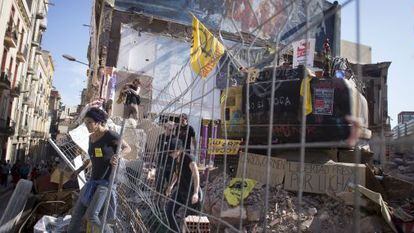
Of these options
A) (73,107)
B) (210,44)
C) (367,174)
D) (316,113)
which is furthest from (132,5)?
(73,107)

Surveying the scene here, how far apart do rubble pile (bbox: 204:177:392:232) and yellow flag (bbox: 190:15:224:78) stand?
7.55ft

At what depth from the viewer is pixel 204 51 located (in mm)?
3191

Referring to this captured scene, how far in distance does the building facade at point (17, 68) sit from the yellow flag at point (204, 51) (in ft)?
64.9

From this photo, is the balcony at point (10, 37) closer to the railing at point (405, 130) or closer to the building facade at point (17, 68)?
the building facade at point (17, 68)

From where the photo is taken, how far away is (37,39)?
31609 mm

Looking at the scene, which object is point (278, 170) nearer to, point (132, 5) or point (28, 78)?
point (132, 5)

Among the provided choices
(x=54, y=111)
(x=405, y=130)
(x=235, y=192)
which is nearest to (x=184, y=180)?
(x=235, y=192)

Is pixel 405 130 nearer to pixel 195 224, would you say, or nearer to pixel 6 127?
pixel 195 224

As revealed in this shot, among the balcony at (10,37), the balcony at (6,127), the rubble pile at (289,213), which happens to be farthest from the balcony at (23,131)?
the rubble pile at (289,213)

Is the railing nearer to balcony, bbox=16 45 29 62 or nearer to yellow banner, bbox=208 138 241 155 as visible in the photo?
yellow banner, bbox=208 138 241 155

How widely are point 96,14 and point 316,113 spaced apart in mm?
17453

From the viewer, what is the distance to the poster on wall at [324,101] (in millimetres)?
7008

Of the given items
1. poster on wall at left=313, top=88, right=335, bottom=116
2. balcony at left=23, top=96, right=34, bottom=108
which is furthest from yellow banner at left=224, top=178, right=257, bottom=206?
balcony at left=23, top=96, right=34, bottom=108

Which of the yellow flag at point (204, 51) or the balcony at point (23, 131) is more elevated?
the yellow flag at point (204, 51)
